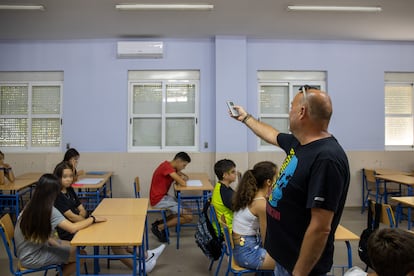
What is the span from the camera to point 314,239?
3.95 ft

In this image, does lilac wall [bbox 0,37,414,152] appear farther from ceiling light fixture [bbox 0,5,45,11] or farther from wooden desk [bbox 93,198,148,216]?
wooden desk [bbox 93,198,148,216]

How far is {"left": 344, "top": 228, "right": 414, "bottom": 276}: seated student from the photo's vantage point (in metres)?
1.18

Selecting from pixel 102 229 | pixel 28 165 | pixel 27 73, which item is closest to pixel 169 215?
pixel 102 229

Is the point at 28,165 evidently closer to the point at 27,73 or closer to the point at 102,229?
the point at 27,73

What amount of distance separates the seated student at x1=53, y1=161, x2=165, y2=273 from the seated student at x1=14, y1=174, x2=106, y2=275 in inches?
11.3

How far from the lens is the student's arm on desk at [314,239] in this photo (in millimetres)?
1192

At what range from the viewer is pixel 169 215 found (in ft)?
14.4

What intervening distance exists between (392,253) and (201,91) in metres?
4.84

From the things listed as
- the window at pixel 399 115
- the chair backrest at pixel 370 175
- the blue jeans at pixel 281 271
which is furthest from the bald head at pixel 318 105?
the window at pixel 399 115

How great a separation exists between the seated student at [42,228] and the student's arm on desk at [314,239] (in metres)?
1.66

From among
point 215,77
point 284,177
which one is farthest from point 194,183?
point 284,177

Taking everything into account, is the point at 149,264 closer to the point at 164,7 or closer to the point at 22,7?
the point at 164,7

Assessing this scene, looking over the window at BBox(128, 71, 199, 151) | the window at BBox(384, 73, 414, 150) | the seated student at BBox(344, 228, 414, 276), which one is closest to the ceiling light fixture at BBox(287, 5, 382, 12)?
the window at BBox(128, 71, 199, 151)

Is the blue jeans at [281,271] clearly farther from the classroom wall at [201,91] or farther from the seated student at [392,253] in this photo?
the classroom wall at [201,91]
